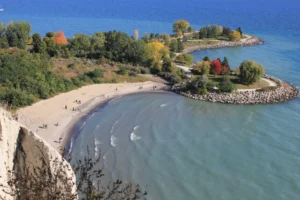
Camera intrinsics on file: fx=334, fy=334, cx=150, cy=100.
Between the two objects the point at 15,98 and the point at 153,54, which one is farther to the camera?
the point at 153,54

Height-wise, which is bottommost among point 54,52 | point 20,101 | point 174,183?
point 174,183

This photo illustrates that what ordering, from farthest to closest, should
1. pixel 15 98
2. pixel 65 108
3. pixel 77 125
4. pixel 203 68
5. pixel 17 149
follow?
1. pixel 203 68
2. pixel 65 108
3. pixel 15 98
4. pixel 77 125
5. pixel 17 149

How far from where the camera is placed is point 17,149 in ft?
37.8

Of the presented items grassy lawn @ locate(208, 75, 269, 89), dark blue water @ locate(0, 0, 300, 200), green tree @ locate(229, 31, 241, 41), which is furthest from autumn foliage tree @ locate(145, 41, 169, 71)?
green tree @ locate(229, 31, 241, 41)

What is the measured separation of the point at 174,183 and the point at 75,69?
113 feet

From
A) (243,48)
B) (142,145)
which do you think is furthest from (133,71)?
(243,48)

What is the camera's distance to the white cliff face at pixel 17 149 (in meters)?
10.7

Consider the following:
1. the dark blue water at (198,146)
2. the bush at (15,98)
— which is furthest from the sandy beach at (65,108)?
the dark blue water at (198,146)

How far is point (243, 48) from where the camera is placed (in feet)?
291

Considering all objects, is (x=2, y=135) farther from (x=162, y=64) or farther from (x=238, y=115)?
(x=162, y=64)

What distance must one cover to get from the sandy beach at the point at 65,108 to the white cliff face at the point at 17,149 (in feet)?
73.5

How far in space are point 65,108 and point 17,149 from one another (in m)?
33.9

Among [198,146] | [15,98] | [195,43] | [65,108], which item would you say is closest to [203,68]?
[198,146]

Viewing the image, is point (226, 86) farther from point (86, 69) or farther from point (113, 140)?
point (86, 69)
